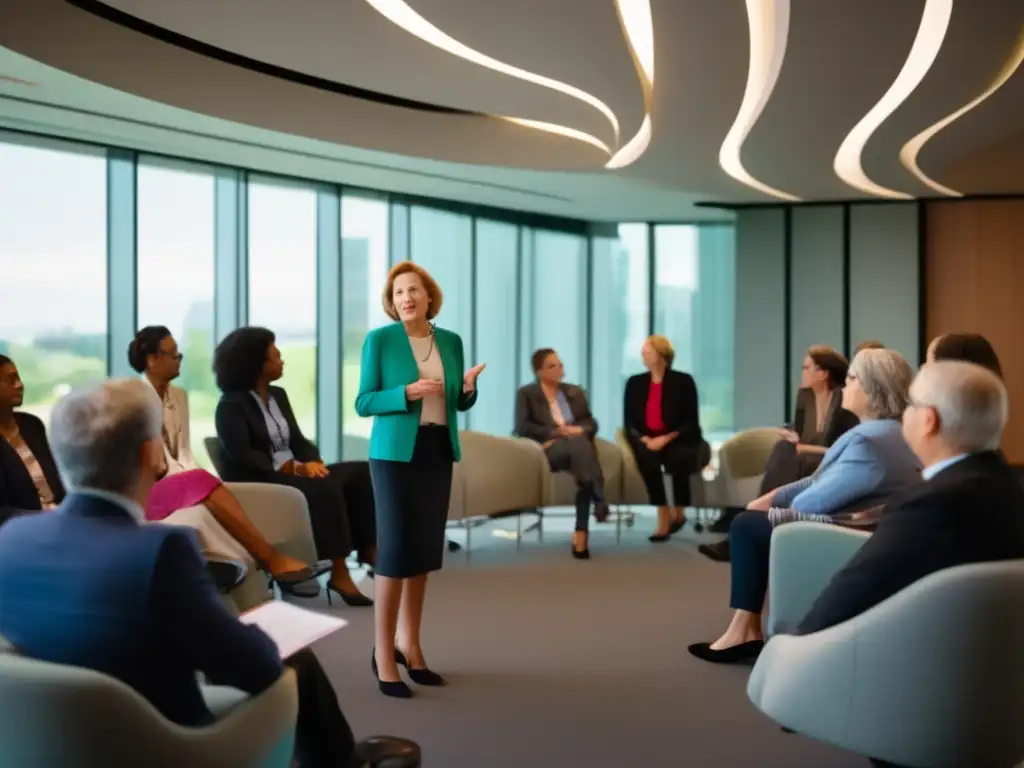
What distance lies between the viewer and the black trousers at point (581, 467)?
24.5ft

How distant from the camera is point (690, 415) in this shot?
8.05 meters

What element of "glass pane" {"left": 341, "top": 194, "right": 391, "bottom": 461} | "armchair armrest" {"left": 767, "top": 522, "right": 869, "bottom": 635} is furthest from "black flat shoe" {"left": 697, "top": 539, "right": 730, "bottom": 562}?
"glass pane" {"left": 341, "top": 194, "right": 391, "bottom": 461}

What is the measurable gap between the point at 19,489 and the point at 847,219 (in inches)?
362

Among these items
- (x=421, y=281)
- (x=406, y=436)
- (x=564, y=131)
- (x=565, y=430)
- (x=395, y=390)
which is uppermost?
(x=564, y=131)

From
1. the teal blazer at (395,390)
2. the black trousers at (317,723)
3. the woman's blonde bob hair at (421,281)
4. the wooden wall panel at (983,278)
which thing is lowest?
the black trousers at (317,723)

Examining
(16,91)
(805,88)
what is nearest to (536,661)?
(805,88)

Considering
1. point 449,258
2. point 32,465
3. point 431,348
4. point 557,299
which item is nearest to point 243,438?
point 32,465

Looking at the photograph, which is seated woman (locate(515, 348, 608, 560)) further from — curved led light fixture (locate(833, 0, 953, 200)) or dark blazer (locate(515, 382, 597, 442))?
curved led light fixture (locate(833, 0, 953, 200))

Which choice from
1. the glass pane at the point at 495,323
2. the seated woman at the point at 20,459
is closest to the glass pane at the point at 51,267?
the seated woman at the point at 20,459

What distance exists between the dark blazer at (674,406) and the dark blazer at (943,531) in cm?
527

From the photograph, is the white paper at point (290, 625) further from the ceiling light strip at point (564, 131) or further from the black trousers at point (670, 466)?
the ceiling light strip at point (564, 131)

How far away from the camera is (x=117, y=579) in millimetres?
1988

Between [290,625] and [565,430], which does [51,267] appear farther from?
[290,625]

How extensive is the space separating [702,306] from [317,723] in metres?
10.2
